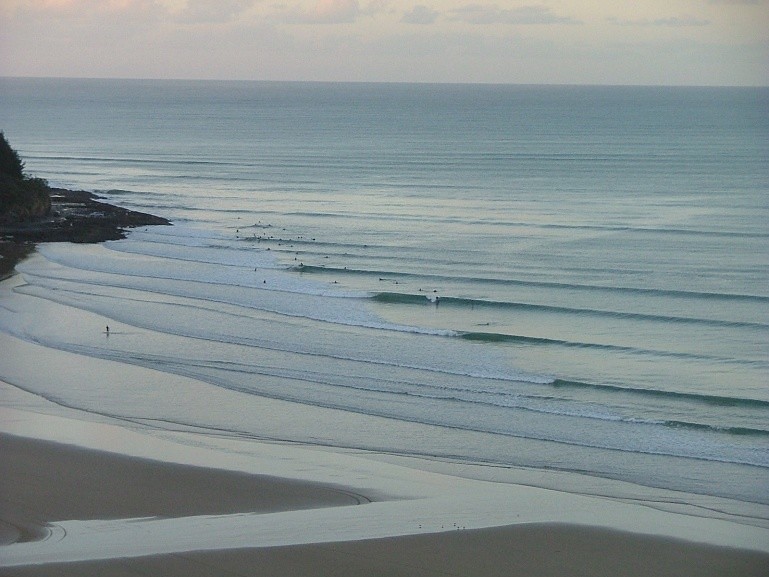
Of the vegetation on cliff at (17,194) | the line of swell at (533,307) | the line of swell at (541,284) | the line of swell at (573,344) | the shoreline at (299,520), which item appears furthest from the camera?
the vegetation on cliff at (17,194)

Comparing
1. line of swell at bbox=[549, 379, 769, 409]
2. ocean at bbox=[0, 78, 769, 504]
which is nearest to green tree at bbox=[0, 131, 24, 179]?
ocean at bbox=[0, 78, 769, 504]

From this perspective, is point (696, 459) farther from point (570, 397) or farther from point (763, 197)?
point (763, 197)

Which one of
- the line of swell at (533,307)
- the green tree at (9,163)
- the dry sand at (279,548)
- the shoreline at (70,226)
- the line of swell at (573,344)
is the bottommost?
the dry sand at (279,548)

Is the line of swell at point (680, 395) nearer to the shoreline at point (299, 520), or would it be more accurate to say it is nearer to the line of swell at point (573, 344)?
the line of swell at point (573, 344)

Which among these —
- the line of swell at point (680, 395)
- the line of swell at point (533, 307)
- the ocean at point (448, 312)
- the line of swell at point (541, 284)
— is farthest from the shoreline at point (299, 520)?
the line of swell at point (541, 284)

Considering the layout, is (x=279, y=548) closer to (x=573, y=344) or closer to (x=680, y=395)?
(x=680, y=395)

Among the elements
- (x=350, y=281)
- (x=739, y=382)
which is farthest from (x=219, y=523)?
(x=350, y=281)

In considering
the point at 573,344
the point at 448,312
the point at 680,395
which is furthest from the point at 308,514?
the point at 448,312
